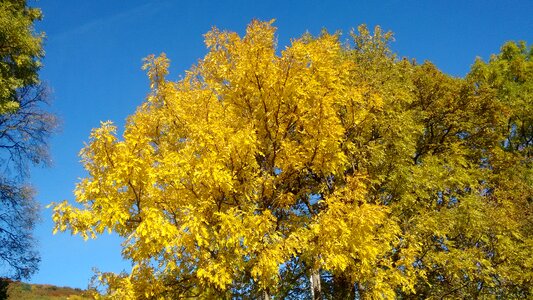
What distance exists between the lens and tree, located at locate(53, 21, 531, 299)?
775cm

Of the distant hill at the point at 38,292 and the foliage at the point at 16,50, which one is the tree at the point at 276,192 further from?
the distant hill at the point at 38,292

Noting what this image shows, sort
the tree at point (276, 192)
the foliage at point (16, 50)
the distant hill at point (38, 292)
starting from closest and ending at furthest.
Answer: the tree at point (276, 192), the foliage at point (16, 50), the distant hill at point (38, 292)

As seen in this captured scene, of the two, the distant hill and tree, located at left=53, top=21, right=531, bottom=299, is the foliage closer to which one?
tree, located at left=53, top=21, right=531, bottom=299

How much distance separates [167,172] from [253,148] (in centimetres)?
170

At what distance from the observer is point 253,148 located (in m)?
8.37

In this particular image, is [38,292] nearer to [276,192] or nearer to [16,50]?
[16,50]

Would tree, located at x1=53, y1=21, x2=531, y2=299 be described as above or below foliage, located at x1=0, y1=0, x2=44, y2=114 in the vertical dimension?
below

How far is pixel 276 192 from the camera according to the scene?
998cm

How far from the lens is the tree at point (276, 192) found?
7.75m

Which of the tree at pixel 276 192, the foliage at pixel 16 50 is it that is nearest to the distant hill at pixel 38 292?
the foliage at pixel 16 50

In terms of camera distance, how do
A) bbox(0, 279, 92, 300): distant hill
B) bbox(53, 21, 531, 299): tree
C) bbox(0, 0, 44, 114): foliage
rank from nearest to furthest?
bbox(53, 21, 531, 299): tree → bbox(0, 0, 44, 114): foliage → bbox(0, 279, 92, 300): distant hill

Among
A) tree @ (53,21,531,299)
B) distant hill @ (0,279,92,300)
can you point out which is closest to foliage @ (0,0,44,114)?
tree @ (53,21,531,299)

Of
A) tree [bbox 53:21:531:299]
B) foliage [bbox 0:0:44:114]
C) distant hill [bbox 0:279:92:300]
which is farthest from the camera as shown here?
distant hill [bbox 0:279:92:300]

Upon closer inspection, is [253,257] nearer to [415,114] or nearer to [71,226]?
[71,226]
